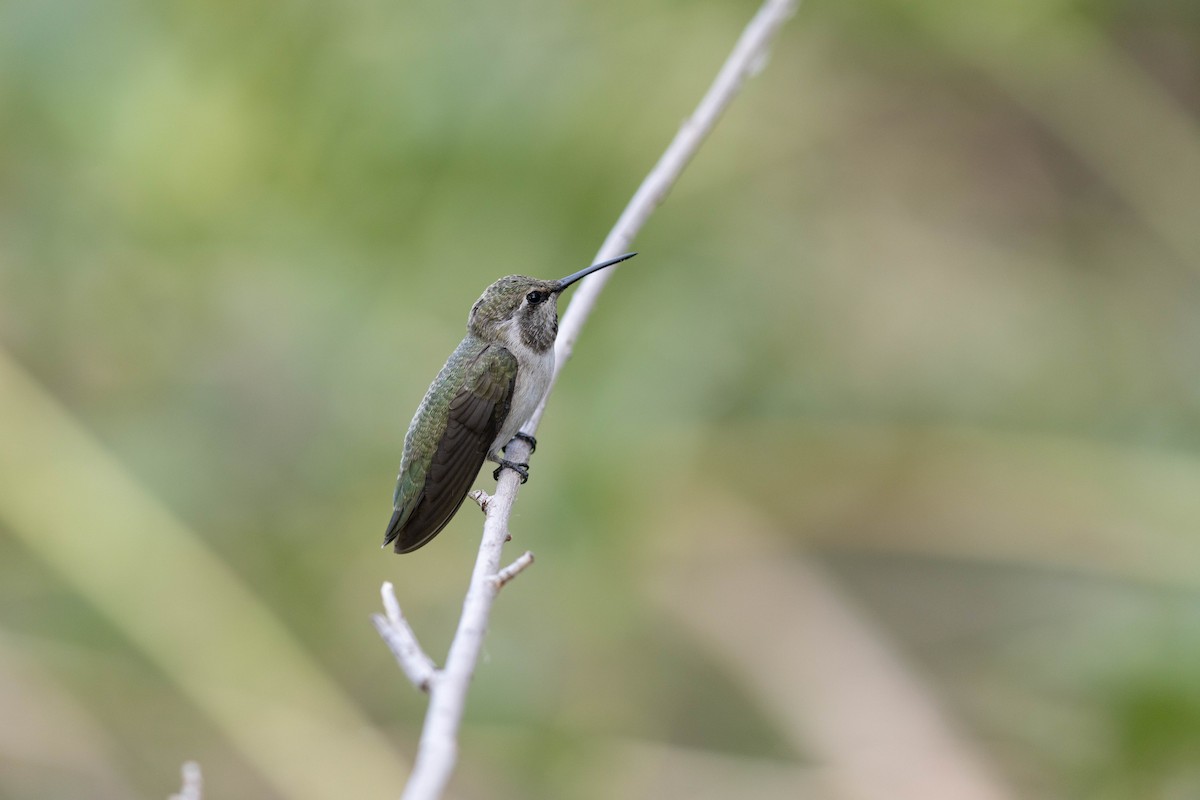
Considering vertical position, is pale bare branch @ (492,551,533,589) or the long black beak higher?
the long black beak

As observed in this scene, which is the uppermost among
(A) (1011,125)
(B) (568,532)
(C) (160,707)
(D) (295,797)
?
(A) (1011,125)

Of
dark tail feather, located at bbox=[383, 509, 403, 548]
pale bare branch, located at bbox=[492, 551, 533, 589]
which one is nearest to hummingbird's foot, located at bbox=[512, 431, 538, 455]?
dark tail feather, located at bbox=[383, 509, 403, 548]

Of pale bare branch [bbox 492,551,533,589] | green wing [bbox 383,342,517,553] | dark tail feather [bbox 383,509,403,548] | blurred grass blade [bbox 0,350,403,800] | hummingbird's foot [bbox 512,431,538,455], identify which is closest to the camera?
pale bare branch [bbox 492,551,533,589]

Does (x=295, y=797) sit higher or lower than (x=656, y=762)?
lower

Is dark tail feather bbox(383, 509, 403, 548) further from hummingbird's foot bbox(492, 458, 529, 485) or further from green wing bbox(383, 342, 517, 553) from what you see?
hummingbird's foot bbox(492, 458, 529, 485)

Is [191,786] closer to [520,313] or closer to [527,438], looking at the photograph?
[527,438]

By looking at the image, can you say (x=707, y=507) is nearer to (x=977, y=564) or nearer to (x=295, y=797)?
(x=977, y=564)

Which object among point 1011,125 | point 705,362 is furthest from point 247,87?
point 1011,125
